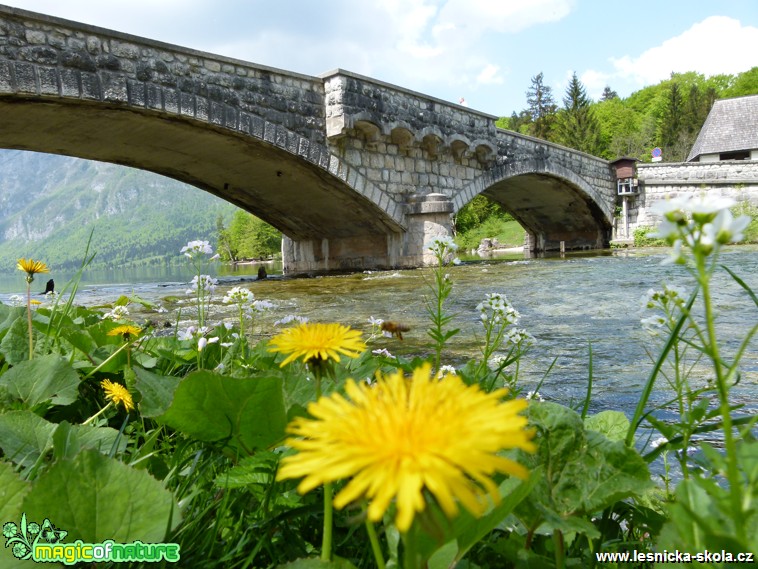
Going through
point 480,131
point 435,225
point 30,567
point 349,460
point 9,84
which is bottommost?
point 30,567

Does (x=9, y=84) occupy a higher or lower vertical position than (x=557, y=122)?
lower

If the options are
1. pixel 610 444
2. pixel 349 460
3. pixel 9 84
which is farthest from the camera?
pixel 9 84

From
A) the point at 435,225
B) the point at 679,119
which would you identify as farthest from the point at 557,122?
the point at 435,225

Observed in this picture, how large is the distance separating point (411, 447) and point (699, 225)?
353mm

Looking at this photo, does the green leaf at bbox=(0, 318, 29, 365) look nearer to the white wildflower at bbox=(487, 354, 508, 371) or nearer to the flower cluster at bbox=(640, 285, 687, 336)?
the white wildflower at bbox=(487, 354, 508, 371)

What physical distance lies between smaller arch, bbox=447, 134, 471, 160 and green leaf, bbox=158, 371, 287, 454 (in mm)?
15042

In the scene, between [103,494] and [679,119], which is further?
[679,119]

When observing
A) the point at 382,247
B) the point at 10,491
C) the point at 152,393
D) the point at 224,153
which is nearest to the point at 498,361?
the point at 152,393

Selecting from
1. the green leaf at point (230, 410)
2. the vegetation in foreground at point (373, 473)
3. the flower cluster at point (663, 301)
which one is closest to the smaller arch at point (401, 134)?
the flower cluster at point (663, 301)

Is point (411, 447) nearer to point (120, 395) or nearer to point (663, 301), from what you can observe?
point (663, 301)

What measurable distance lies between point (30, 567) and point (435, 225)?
1395 centimetres

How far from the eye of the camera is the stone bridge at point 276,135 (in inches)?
338

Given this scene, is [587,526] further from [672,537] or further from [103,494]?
[103,494]

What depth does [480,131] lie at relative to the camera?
1678 centimetres
